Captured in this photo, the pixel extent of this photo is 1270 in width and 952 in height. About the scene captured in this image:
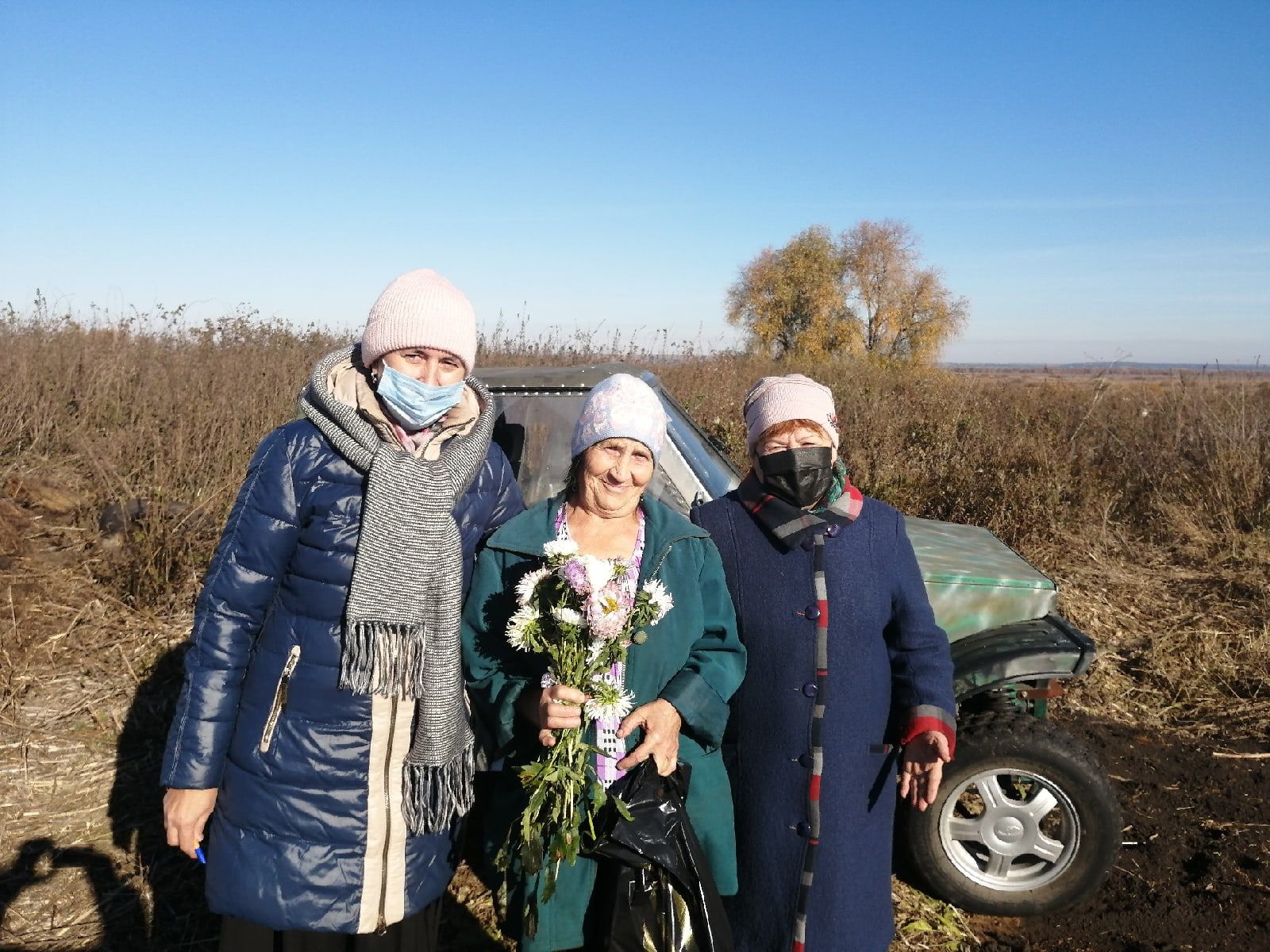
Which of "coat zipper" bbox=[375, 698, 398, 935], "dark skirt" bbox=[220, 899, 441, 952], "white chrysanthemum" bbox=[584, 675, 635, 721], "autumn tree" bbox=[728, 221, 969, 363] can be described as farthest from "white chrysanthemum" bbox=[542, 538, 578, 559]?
"autumn tree" bbox=[728, 221, 969, 363]

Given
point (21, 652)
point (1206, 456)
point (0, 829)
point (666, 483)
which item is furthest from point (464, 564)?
point (1206, 456)

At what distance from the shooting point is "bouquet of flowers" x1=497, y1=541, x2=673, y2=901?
176 cm

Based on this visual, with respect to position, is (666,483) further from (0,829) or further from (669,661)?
(0,829)

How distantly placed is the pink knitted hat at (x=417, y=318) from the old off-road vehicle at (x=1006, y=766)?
172 cm

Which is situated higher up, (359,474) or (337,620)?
(359,474)

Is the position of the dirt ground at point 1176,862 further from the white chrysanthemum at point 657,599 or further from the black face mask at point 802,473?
the white chrysanthemum at point 657,599

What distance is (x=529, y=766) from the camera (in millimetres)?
1796

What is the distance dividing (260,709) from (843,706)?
139 cm

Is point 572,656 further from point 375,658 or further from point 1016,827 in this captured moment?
point 1016,827

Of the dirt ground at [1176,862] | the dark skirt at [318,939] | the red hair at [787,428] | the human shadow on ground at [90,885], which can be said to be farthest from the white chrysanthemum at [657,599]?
the human shadow on ground at [90,885]

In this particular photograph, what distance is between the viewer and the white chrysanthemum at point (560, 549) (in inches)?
71.8

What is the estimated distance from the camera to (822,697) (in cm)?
216

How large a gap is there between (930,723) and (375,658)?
1.35m

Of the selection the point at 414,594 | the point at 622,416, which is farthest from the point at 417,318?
the point at 414,594
